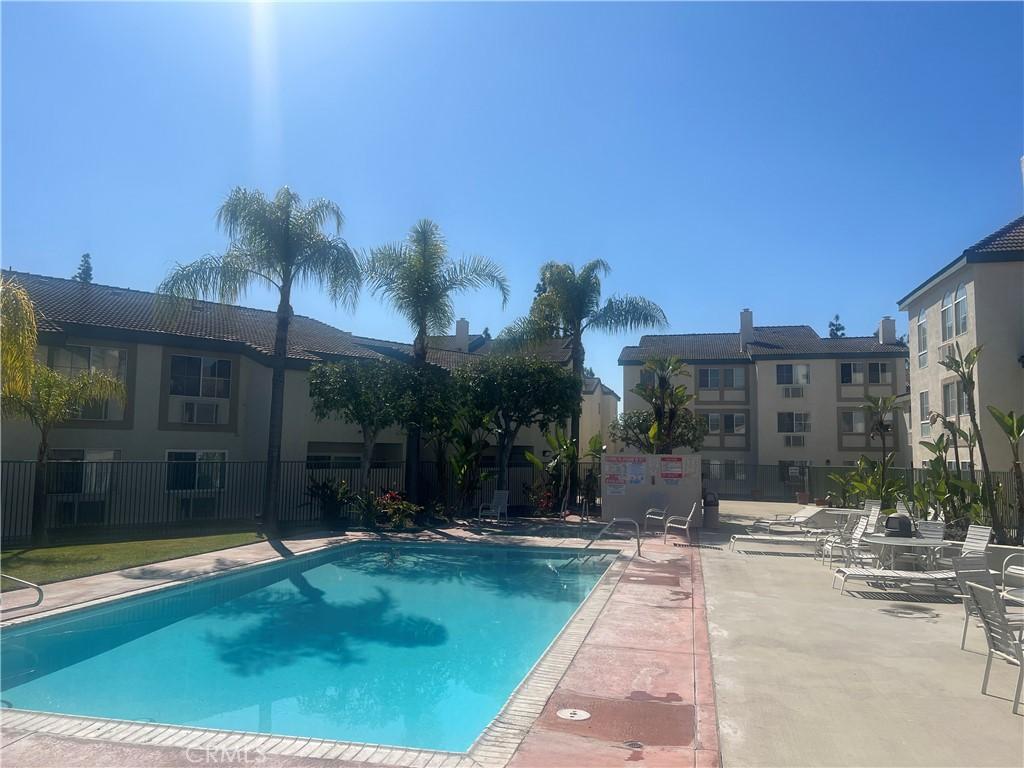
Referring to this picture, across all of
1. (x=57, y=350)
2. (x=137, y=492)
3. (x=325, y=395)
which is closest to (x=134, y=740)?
(x=325, y=395)

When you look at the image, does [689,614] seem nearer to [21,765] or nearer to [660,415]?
[21,765]

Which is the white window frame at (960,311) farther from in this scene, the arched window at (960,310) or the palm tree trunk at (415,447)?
the palm tree trunk at (415,447)

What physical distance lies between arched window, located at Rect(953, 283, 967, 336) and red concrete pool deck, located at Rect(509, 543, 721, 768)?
634 inches

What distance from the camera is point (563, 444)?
25.8m

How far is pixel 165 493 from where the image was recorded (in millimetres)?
21250

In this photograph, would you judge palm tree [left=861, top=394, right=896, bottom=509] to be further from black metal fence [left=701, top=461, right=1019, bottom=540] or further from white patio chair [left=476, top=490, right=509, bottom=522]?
white patio chair [left=476, top=490, right=509, bottom=522]

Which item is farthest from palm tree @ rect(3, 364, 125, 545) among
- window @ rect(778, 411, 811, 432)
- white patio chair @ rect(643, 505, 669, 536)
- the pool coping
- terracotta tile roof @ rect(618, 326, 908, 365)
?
window @ rect(778, 411, 811, 432)

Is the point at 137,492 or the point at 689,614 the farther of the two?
the point at 137,492

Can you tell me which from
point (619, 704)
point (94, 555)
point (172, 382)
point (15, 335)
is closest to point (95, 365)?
point (172, 382)

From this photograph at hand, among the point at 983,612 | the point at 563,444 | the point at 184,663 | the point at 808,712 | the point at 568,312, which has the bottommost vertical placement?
the point at 184,663

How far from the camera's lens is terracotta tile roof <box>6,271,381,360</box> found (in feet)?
69.3

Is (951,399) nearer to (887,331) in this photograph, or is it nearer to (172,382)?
(887,331)

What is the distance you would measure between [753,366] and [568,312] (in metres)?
20.5

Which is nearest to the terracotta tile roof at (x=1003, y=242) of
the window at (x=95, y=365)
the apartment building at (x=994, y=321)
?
the apartment building at (x=994, y=321)
